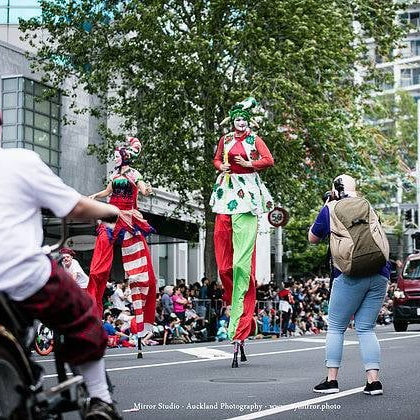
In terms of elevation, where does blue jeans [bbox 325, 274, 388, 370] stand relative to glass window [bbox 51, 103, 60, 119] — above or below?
below

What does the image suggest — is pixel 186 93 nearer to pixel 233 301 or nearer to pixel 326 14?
pixel 326 14

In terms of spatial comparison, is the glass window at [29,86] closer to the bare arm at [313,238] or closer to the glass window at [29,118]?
the glass window at [29,118]

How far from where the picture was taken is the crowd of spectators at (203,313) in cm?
2281

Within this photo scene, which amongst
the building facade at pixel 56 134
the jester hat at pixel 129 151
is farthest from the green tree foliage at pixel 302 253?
the jester hat at pixel 129 151

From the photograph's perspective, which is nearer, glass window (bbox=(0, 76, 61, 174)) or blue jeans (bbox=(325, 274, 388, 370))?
blue jeans (bbox=(325, 274, 388, 370))

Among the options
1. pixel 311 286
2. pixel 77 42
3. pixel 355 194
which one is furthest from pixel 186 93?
pixel 355 194

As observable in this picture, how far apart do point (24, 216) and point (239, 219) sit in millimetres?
7205

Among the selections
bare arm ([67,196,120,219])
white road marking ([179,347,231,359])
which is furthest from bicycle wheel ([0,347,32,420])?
white road marking ([179,347,231,359])

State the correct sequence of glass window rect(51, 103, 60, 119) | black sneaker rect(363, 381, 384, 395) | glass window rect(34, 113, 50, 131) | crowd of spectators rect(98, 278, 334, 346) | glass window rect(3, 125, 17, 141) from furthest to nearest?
1. glass window rect(51, 103, 60, 119)
2. glass window rect(34, 113, 50, 131)
3. glass window rect(3, 125, 17, 141)
4. crowd of spectators rect(98, 278, 334, 346)
5. black sneaker rect(363, 381, 384, 395)

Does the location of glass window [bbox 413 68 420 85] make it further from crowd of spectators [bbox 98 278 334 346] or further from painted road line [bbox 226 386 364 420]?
painted road line [bbox 226 386 364 420]

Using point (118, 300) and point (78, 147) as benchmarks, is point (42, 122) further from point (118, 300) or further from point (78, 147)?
point (118, 300)

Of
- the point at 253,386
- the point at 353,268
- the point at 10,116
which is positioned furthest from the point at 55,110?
the point at 353,268

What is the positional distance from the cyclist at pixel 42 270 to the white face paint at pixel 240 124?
7.20m

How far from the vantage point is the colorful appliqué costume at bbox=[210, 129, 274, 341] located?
38.3 ft
